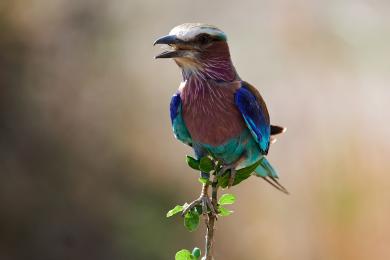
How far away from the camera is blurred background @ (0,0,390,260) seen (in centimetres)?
388

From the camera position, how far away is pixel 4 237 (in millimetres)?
4035

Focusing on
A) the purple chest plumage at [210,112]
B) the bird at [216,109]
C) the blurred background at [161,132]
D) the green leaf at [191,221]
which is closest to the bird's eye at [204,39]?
the bird at [216,109]

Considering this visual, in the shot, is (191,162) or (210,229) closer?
(210,229)

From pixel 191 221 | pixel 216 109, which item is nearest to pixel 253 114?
pixel 216 109

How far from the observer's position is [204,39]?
159 centimetres

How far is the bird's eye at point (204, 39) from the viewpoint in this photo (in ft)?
5.16

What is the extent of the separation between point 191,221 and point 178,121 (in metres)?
0.45

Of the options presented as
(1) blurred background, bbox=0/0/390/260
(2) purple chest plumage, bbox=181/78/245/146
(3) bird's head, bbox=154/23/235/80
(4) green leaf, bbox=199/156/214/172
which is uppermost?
(3) bird's head, bbox=154/23/235/80

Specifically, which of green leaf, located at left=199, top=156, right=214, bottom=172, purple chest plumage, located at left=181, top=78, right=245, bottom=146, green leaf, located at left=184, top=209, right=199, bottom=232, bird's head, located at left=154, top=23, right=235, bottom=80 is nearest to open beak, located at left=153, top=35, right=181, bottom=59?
bird's head, located at left=154, top=23, right=235, bottom=80

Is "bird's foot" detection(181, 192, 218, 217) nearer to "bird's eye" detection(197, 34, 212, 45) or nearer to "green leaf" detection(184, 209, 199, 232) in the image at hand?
"green leaf" detection(184, 209, 199, 232)

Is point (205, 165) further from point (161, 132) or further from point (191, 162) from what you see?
point (161, 132)

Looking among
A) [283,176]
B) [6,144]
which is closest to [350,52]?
[283,176]

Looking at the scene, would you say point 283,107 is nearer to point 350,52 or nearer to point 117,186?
point 350,52

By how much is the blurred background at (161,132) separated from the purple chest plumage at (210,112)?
7.33ft
